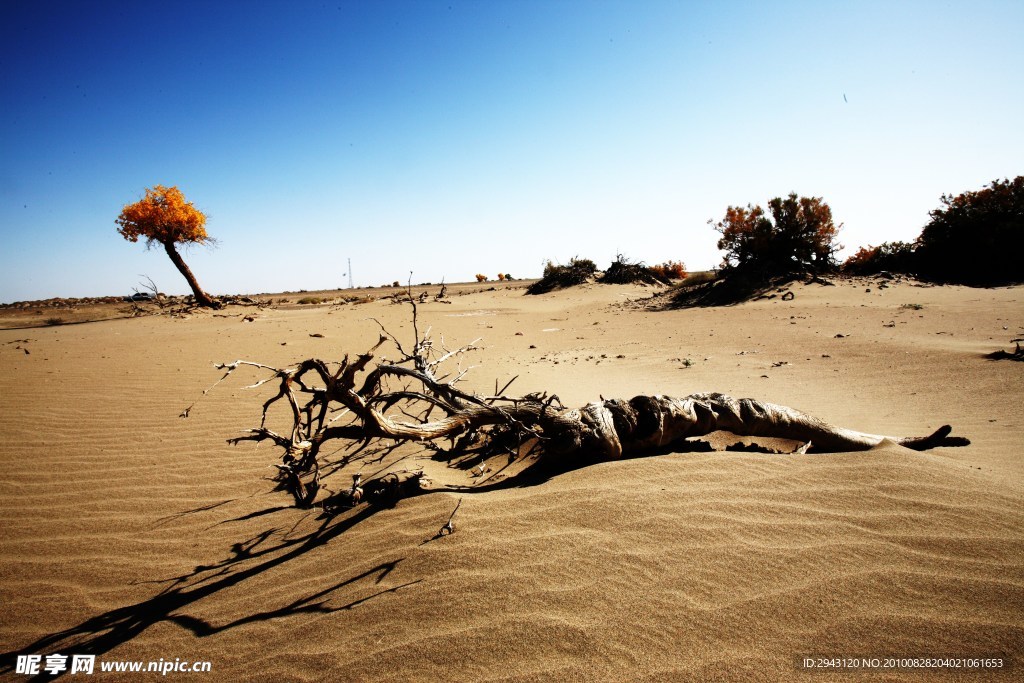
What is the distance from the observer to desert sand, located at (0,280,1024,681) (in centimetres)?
168

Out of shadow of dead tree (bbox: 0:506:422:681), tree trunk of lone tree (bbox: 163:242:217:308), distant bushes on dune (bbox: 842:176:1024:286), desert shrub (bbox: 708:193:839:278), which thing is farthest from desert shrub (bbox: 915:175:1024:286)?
tree trunk of lone tree (bbox: 163:242:217:308)

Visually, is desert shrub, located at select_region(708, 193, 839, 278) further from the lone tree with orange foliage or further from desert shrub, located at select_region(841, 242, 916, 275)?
the lone tree with orange foliage

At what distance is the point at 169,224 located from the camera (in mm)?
16328

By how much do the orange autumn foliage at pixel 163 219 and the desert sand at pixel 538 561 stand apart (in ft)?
48.0

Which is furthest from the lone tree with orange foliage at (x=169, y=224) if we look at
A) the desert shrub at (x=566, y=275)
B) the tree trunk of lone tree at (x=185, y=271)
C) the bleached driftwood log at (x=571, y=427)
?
the bleached driftwood log at (x=571, y=427)

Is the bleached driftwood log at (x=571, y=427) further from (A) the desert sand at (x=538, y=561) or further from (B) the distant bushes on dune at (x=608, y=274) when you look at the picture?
(B) the distant bushes on dune at (x=608, y=274)

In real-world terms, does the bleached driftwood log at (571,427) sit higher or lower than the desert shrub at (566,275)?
lower

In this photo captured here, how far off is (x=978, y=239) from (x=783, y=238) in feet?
20.1

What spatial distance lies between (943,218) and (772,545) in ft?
60.8

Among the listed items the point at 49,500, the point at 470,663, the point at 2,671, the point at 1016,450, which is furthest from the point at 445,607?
the point at 1016,450

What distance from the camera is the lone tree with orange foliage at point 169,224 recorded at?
625 inches

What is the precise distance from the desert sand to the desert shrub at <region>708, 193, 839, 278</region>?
9.90 m

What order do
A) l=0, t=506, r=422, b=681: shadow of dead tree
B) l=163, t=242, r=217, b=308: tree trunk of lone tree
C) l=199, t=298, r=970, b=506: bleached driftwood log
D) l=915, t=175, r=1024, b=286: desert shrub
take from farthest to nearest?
1. l=163, t=242, r=217, b=308: tree trunk of lone tree
2. l=915, t=175, r=1024, b=286: desert shrub
3. l=199, t=298, r=970, b=506: bleached driftwood log
4. l=0, t=506, r=422, b=681: shadow of dead tree

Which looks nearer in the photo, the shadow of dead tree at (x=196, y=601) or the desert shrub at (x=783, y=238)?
the shadow of dead tree at (x=196, y=601)
